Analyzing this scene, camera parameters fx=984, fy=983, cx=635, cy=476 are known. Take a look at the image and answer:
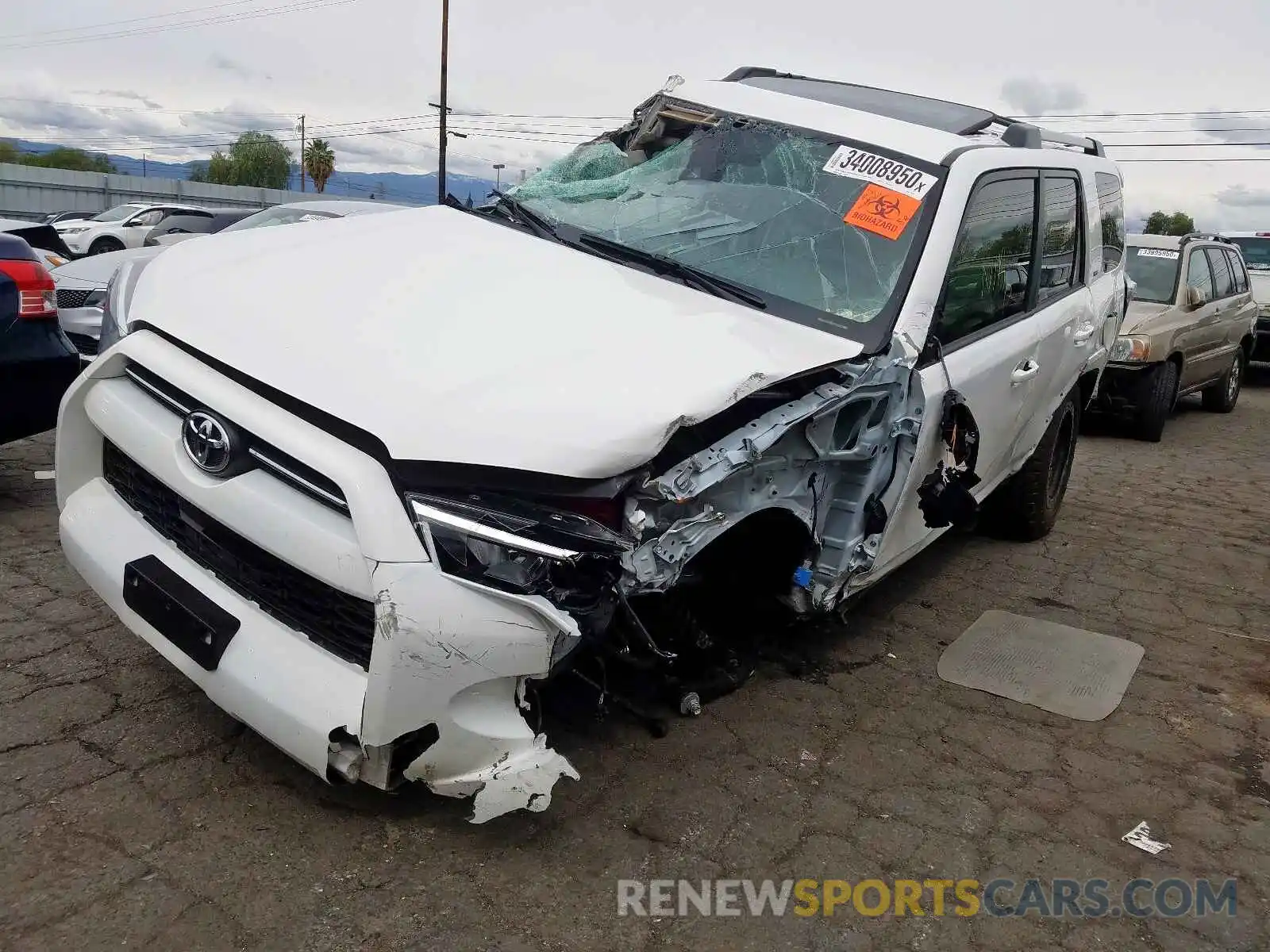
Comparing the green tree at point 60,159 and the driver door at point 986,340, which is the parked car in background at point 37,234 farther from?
the green tree at point 60,159

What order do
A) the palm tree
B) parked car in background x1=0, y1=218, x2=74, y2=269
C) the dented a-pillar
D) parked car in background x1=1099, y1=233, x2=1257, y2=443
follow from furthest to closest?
the palm tree, parked car in background x1=1099, y1=233, x2=1257, y2=443, parked car in background x1=0, y1=218, x2=74, y2=269, the dented a-pillar

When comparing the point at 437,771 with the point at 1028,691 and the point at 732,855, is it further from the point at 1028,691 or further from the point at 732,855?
the point at 1028,691

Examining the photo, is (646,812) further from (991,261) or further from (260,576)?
(991,261)

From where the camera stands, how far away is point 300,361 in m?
2.27

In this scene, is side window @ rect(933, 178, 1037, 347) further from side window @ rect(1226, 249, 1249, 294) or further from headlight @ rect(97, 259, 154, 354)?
side window @ rect(1226, 249, 1249, 294)

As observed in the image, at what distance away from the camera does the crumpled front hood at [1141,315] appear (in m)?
8.34

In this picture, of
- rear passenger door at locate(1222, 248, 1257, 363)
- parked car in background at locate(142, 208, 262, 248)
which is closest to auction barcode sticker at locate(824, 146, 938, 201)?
rear passenger door at locate(1222, 248, 1257, 363)

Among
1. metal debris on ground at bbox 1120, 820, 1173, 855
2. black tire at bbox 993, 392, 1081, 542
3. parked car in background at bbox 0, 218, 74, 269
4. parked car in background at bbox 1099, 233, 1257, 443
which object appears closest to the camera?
metal debris on ground at bbox 1120, 820, 1173, 855

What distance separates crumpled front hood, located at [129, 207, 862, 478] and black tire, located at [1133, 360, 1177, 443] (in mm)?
6781

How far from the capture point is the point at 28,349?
13.4ft

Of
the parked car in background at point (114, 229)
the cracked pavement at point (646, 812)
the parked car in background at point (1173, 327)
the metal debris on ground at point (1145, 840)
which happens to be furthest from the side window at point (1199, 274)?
the parked car in background at point (114, 229)

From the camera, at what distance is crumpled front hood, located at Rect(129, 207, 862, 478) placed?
2.08 meters

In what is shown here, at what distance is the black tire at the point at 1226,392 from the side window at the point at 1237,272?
27.8 inches

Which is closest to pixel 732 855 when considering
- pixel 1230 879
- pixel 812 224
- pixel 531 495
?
pixel 531 495
